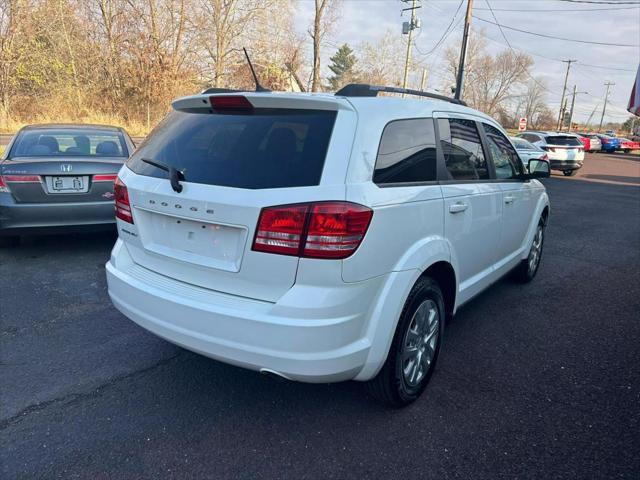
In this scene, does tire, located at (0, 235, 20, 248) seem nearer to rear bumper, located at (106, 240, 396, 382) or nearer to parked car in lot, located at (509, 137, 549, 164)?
rear bumper, located at (106, 240, 396, 382)

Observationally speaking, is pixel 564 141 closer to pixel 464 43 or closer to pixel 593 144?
Answer: pixel 464 43

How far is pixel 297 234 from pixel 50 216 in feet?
13.3

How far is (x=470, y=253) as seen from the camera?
3441 mm

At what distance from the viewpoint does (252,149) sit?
2.47 metres

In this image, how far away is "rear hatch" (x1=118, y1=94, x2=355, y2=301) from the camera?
228 cm

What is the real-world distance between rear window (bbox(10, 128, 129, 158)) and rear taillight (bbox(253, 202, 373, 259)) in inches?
172

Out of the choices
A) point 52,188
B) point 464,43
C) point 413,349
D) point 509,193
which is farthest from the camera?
point 464,43

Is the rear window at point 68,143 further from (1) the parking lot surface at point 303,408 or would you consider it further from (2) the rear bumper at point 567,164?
(2) the rear bumper at point 567,164

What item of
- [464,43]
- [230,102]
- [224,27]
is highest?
[224,27]

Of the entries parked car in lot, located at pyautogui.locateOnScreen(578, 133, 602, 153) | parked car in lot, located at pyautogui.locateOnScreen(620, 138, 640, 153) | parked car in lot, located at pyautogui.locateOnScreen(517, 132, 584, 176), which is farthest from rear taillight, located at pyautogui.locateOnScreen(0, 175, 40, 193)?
parked car in lot, located at pyautogui.locateOnScreen(620, 138, 640, 153)

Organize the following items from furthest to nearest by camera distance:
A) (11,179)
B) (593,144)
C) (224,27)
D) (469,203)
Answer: (593,144)
(224,27)
(11,179)
(469,203)

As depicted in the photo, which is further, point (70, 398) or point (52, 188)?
point (52, 188)

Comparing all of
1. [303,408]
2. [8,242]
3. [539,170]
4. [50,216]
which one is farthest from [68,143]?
[539,170]

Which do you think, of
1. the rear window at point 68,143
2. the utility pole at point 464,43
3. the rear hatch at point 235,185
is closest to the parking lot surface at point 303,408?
the rear hatch at point 235,185
